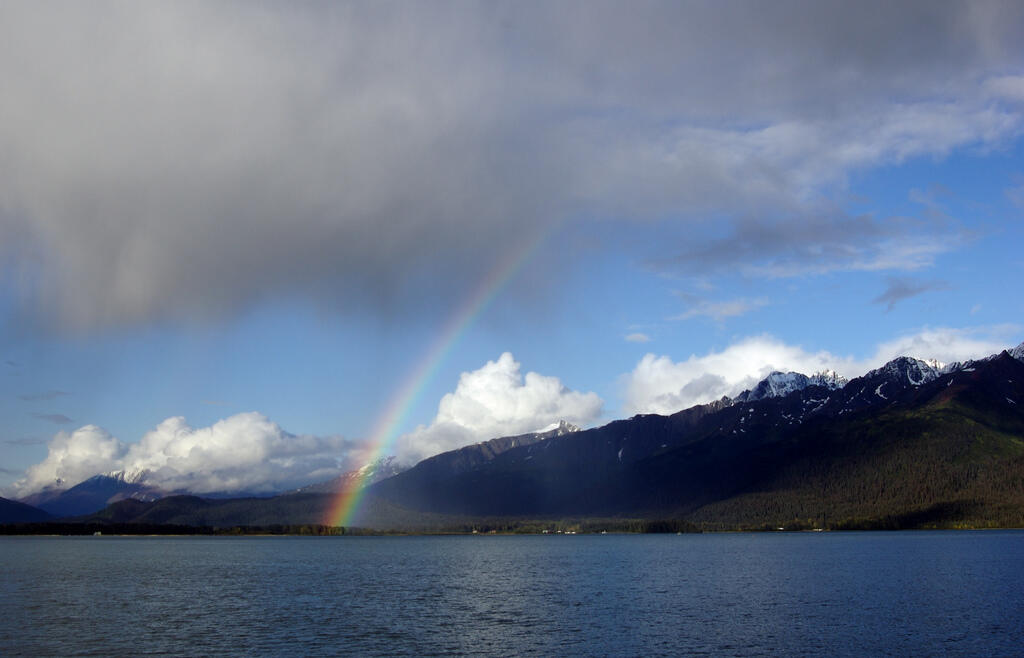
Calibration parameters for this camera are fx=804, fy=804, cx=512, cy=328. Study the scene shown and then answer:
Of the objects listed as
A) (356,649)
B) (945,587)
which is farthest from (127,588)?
(945,587)

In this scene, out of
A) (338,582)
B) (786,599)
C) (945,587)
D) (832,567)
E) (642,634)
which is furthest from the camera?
(832,567)

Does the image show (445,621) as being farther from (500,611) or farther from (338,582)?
(338,582)

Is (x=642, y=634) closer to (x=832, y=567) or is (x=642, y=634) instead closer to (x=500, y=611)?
(x=500, y=611)

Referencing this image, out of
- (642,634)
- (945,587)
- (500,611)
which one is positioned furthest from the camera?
(945,587)

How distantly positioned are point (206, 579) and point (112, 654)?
315 ft

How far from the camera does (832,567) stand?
18525 cm

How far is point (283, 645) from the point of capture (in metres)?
80.3

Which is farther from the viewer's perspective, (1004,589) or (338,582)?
(338,582)

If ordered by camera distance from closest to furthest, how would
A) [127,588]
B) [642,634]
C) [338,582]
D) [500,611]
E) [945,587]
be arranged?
1. [642,634]
2. [500,611]
3. [945,587]
4. [127,588]
5. [338,582]

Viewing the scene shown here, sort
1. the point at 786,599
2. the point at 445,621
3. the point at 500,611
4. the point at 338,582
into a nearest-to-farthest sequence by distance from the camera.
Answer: the point at 445,621 < the point at 500,611 < the point at 786,599 < the point at 338,582

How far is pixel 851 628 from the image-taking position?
9081 cm

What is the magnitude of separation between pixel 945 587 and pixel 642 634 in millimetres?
74376

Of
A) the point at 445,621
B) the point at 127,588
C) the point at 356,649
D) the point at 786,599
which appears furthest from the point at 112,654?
the point at 786,599

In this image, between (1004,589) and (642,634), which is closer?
(642,634)
